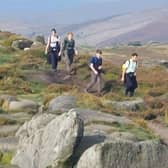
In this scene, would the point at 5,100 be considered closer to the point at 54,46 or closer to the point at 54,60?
the point at 54,46

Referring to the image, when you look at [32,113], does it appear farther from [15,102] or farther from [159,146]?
[159,146]

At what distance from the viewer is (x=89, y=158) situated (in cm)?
1698

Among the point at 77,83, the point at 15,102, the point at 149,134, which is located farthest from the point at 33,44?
the point at 149,134

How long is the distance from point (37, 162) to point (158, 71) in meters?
32.9

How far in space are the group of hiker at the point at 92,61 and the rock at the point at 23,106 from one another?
6.43m

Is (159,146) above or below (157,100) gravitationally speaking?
above

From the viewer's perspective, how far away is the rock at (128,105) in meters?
32.6

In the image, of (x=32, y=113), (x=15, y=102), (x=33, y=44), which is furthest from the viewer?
(x=33, y=44)

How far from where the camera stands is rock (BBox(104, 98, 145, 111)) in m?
32.6

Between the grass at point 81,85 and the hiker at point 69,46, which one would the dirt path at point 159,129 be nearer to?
the grass at point 81,85

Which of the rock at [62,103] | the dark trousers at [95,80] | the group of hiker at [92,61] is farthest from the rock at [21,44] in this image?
the rock at [62,103]

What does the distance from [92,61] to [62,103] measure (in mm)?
8179

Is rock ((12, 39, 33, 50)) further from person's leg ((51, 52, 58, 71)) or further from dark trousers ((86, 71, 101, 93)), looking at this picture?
dark trousers ((86, 71, 101, 93))

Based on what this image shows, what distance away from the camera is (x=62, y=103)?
28.9 meters
